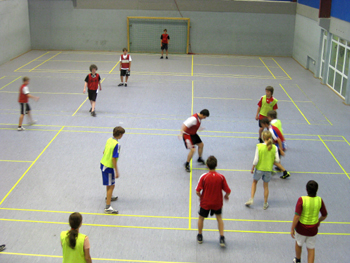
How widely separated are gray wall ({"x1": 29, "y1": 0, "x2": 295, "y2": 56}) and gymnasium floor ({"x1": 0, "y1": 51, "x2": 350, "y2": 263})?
21.5 feet

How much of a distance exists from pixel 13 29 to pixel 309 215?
66.9 ft

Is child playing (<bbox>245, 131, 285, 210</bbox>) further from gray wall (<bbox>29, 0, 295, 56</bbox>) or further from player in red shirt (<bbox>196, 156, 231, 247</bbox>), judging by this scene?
gray wall (<bbox>29, 0, 295, 56</bbox>)

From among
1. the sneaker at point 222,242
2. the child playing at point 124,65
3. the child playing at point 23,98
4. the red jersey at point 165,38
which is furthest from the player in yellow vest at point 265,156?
the red jersey at point 165,38

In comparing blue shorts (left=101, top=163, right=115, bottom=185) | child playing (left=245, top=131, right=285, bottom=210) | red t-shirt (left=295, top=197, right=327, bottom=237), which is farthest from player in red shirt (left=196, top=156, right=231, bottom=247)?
blue shorts (left=101, top=163, right=115, bottom=185)

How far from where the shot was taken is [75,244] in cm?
463

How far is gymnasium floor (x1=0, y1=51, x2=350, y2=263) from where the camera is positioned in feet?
21.7

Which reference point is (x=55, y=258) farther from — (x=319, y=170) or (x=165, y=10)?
(x=165, y=10)

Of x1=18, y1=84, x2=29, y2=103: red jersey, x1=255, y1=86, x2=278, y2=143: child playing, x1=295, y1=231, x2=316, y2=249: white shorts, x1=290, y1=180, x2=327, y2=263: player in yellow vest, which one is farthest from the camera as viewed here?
x1=18, y1=84, x2=29, y2=103: red jersey

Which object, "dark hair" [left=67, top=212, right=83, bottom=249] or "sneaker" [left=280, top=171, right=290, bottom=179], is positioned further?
"sneaker" [left=280, top=171, right=290, bottom=179]

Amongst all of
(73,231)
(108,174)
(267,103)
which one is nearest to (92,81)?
(267,103)

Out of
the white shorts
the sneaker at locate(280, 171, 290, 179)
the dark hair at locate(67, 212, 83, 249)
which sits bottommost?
the sneaker at locate(280, 171, 290, 179)

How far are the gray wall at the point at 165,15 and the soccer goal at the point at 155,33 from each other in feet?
1.11

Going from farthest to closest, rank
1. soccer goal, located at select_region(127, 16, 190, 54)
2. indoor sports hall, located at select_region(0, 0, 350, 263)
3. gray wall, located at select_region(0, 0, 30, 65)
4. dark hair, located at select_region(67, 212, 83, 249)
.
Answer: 1. soccer goal, located at select_region(127, 16, 190, 54)
2. gray wall, located at select_region(0, 0, 30, 65)
3. indoor sports hall, located at select_region(0, 0, 350, 263)
4. dark hair, located at select_region(67, 212, 83, 249)

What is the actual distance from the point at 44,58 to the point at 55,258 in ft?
57.3
